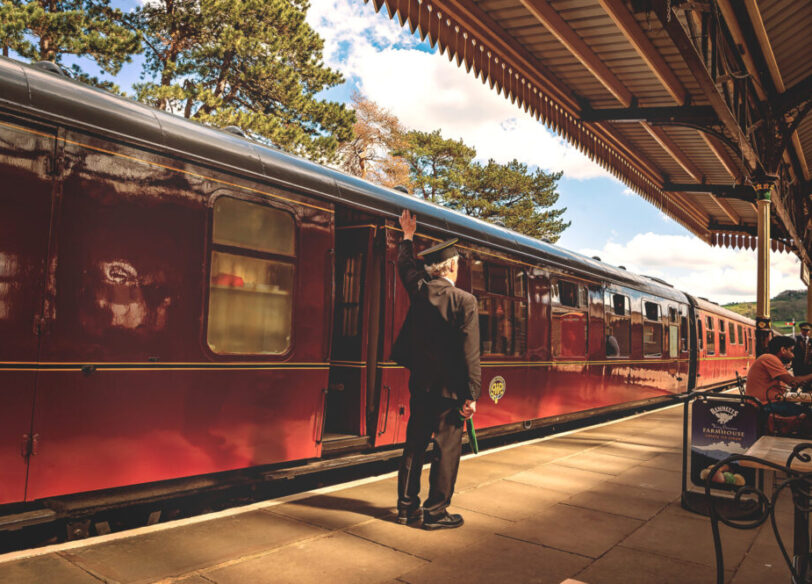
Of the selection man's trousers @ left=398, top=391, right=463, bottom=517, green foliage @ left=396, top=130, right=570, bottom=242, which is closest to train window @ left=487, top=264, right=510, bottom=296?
man's trousers @ left=398, top=391, right=463, bottom=517

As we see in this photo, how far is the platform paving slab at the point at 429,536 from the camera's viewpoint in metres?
3.94

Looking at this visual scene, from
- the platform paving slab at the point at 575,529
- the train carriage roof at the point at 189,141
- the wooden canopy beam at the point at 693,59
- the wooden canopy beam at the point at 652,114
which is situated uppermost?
the wooden canopy beam at the point at 652,114

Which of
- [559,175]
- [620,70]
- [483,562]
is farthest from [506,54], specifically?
[559,175]

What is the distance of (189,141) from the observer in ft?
14.6

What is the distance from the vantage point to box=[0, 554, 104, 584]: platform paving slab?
124 inches

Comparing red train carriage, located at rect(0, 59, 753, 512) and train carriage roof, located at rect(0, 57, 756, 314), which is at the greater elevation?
train carriage roof, located at rect(0, 57, 756, 314)

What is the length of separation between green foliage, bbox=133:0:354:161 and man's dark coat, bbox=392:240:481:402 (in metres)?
17.1

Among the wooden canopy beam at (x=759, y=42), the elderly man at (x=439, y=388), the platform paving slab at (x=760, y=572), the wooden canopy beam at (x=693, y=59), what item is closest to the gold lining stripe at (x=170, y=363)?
the elderly man at (x=439, y=388)

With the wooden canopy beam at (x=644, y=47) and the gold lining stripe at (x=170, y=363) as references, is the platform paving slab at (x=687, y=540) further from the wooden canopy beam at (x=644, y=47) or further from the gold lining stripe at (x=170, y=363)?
the wooden canopy beam at (x=644, y=47)

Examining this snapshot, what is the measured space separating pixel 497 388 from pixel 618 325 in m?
4.79

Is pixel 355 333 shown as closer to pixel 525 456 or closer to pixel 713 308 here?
pixel 525 456

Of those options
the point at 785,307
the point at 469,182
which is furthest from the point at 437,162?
the point at 785,307

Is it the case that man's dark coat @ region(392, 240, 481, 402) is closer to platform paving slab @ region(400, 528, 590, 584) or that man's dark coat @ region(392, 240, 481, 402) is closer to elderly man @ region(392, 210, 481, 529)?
elderly man @ region(392, 210, 481, 529)

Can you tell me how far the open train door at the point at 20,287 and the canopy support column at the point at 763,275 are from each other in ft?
31.7
